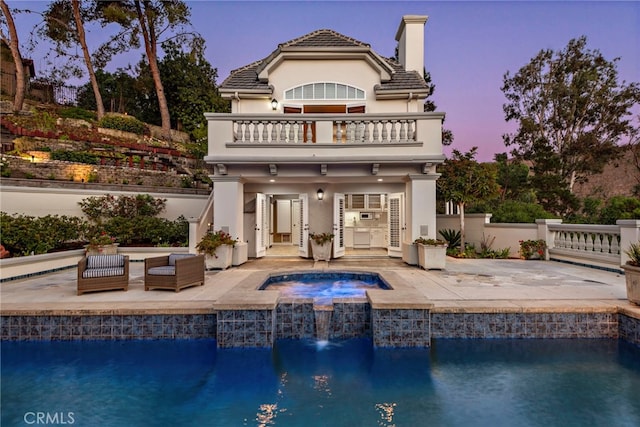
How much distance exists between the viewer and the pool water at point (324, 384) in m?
3.36

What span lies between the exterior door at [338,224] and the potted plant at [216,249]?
3.41 m

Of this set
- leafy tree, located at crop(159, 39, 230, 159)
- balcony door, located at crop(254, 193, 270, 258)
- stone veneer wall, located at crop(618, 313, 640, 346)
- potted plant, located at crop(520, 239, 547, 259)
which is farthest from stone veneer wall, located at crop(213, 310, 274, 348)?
leafy tree, located at crop(159, 39, 230, 159)

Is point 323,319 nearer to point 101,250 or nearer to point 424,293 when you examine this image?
point 424,293

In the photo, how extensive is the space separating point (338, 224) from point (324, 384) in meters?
7.36

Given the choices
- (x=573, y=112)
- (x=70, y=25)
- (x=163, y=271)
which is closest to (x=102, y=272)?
(x=163, y=271)

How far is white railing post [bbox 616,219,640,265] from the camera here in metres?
7.81

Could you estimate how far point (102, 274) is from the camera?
624 centimetres

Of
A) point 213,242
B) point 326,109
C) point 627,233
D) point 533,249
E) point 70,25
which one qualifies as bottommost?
point 533,249

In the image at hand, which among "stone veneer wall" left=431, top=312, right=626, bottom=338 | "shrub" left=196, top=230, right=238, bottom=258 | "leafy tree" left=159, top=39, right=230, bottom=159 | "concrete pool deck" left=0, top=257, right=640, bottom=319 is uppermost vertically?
"leafy tree" left=159, top=39, right=230, bottom=159

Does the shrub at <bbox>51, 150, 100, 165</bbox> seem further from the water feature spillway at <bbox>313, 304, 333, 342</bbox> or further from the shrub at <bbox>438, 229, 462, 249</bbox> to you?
the shrub at <bbox>438, 229, 462, 249</bbox>

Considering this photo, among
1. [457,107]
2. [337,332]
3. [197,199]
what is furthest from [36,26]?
[457,107]

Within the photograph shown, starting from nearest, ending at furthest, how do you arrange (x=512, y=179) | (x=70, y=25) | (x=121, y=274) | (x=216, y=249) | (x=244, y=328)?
(x=244, y=328) < (x=121, y=274) < (x=216, y=249) < (x=512, y=179) < (x=70, y=25)

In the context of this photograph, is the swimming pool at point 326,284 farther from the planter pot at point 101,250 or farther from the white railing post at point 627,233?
the white railing post at point 627,233

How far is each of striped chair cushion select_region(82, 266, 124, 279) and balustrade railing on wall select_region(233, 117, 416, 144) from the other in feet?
15.9
